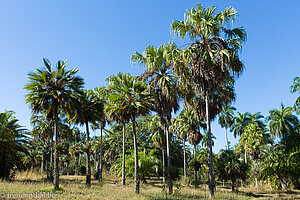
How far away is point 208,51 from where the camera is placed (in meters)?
17.4

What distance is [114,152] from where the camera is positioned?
52031mm

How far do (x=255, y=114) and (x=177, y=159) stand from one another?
23.6 meters

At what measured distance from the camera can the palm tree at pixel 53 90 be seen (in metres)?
19.5

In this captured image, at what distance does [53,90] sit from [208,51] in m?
12.7

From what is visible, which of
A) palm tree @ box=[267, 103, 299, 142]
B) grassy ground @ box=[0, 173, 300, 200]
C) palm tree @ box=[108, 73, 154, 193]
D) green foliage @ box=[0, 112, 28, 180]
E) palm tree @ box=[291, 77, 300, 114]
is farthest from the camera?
palm tree @ box=[267, 103, 299, 142]

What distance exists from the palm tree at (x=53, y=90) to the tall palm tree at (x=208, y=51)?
9.31m

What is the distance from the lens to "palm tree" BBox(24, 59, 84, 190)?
766 inches

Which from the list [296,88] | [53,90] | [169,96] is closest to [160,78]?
[169,96]

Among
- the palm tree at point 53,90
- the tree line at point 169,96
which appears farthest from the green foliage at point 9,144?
the palm tree at point 53,90

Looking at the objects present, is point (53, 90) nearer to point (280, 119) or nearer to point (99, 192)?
point (99, 192)

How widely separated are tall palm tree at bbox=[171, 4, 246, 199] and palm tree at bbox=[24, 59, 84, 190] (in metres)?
9.31

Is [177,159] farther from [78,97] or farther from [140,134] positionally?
[78,97]

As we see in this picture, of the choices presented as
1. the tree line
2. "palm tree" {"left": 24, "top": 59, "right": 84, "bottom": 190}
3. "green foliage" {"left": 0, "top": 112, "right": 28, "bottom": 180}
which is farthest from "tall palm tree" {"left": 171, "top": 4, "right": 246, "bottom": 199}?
"green foliage" {"left": 0, "top": 112, "right": 28, "bottom": 180}

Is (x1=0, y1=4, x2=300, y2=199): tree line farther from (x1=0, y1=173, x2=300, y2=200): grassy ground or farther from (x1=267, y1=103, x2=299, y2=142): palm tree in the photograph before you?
(x1=267, y1=103, x2=299, y2=142): palm tree
